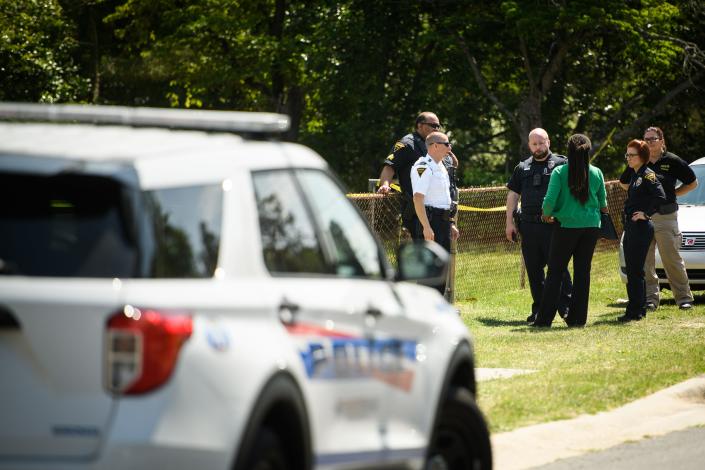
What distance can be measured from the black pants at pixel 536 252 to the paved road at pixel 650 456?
19.0 feet

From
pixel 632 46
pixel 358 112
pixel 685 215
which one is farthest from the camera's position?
pixel 358 112

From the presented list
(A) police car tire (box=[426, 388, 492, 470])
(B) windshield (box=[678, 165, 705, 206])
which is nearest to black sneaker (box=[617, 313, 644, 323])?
(B) windshield (box=[678, 165, 705, 206])

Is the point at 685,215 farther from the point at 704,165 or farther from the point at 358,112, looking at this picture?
the point at 358,112

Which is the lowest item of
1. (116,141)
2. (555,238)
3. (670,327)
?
(670,327)

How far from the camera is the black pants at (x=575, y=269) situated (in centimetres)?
1413

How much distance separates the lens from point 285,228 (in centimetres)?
500

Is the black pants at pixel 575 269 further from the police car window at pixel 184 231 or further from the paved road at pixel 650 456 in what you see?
the police car window at pixel 184 231

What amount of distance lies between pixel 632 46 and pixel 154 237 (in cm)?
A: 3155

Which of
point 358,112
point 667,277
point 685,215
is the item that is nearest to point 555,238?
point 667,277

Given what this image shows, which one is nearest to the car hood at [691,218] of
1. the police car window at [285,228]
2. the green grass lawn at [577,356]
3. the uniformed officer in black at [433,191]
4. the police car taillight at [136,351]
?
the green grass lawn at [577,356]

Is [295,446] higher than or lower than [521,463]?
higher

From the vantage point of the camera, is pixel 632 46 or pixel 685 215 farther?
pixel 632 46

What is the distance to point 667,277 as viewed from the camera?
54.7 feet

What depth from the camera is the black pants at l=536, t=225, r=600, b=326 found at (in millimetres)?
14133
